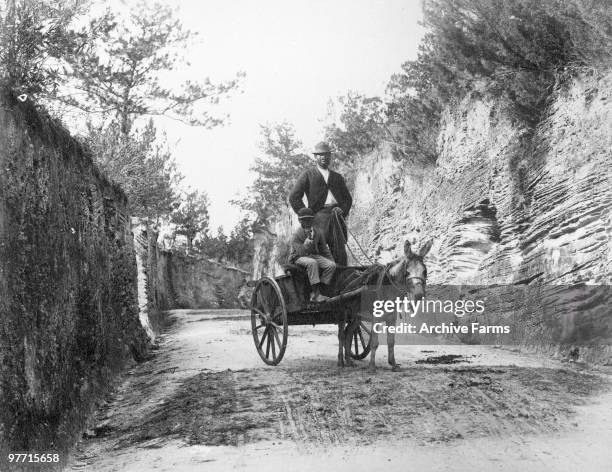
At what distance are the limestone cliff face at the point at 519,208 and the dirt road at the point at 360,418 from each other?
4.12 feet


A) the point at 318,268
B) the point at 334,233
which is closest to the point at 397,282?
the point at 318,268

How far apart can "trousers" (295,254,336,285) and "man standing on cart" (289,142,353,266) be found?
13.8 inches

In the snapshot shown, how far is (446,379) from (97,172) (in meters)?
4.80

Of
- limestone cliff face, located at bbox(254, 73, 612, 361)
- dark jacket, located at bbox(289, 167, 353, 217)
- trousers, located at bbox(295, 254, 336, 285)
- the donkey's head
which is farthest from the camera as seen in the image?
limestone cliff face, located at bbox(254, 73, 612, 361)

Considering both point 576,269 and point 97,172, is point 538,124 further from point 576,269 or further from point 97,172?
point 97,172

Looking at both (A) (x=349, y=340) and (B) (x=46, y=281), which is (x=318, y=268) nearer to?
(A) (x=349, y=340)

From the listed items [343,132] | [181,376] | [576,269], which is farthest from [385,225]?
[181,376]

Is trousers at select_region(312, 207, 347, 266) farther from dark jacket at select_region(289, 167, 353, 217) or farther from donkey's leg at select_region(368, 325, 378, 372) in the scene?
donkey's leg at select_region(368, 325, 378, 372)

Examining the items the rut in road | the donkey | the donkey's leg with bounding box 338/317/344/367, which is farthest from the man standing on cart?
the rut in road

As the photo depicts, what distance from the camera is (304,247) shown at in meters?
9.11

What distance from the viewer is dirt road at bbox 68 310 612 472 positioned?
17.1ft

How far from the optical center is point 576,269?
33.1 ft

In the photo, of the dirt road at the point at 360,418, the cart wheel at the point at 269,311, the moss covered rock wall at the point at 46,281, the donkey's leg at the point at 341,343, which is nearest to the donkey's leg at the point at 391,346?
the dirt road at the point at 360,418

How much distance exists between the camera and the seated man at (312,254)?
29.1ft
